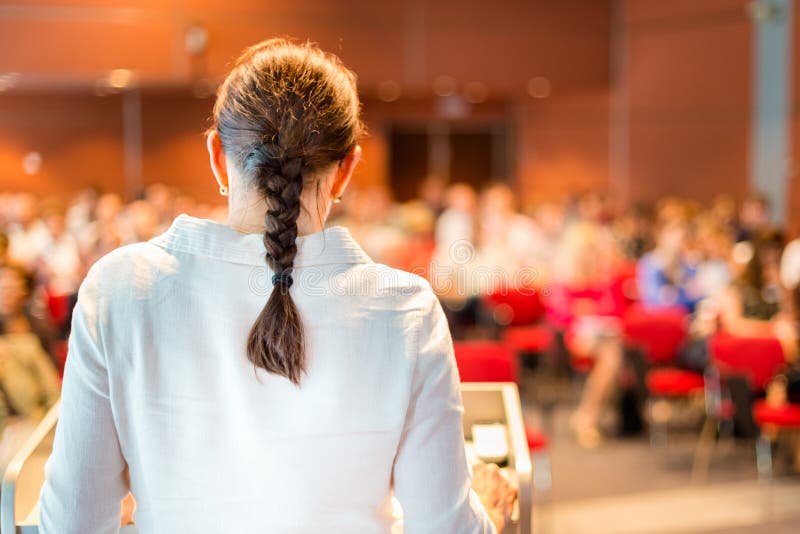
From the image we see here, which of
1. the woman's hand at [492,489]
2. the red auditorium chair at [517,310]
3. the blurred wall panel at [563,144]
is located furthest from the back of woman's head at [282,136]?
the blurred wall panel at [563,144]

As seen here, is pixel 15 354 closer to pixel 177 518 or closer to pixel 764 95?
pixel 177 518

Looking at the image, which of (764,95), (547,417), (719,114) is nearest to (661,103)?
(719,114)

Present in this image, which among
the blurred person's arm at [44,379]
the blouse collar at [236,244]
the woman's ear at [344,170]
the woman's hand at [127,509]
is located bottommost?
the blurred person's arm at [44,379]

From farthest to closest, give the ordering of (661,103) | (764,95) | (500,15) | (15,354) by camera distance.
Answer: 1. (661,103)
2. (500,15)
3. (764,95)
4. (15,354)

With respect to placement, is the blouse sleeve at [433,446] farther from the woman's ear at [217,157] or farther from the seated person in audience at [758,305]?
the seated person in audience at [758,305]

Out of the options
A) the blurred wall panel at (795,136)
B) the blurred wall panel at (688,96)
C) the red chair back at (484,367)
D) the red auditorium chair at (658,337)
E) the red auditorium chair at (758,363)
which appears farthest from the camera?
the blurred wall panel at (688,96)

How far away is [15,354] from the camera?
4.37m

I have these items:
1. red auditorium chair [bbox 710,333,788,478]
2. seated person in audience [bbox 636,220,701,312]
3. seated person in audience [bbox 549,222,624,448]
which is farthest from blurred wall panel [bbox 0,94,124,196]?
red auditorium chair [bbox 710,333,788,478]

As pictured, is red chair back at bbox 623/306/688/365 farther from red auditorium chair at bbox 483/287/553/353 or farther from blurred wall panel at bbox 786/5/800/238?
blurred wall panel at bbox 786/5/800/238

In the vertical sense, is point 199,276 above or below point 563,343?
above

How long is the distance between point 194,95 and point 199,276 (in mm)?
10257

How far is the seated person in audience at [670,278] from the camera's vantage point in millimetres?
7691

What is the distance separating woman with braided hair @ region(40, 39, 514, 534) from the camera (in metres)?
1.20

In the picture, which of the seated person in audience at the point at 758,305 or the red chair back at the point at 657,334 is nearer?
the seated person in audience at the point at 758,305
